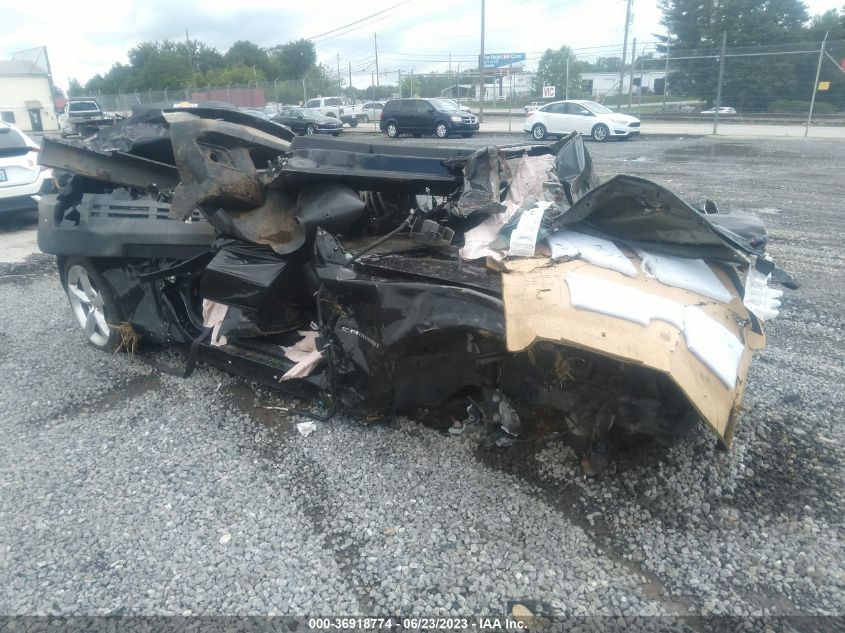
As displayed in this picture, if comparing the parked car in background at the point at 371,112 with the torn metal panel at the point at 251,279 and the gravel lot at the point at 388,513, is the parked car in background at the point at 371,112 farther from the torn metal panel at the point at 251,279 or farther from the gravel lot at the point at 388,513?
the gravel lot at the point at 388,513

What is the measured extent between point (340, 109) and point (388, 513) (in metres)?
31.5

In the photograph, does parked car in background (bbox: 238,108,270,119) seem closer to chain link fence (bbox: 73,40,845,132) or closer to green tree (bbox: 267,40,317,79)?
chain link fence (bbox: 73,40,845,132)

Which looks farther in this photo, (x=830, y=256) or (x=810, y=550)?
(x=830, y=256)

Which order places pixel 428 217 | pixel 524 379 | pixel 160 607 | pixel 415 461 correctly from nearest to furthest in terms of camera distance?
1. pixel 160 607
2. pixel 524 379
3. pixel 415 461
4. pixel 428 217

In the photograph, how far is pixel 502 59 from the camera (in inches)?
2028

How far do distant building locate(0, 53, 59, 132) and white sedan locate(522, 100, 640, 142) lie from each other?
34855 mm

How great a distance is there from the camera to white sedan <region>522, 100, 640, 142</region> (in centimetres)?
1931

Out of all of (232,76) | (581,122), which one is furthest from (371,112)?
(232,76)

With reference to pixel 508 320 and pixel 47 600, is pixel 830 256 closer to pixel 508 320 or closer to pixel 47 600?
pixel 508 320

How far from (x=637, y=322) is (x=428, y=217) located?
1.36 metres

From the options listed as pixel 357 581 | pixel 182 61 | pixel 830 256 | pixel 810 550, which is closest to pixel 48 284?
pixel 357 581

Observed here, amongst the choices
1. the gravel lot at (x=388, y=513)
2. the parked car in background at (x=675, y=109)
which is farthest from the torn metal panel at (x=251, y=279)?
the parked car in background at (x=675, y=109)

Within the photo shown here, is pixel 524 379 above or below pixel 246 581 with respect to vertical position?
above

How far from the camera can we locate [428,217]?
3160 mm
